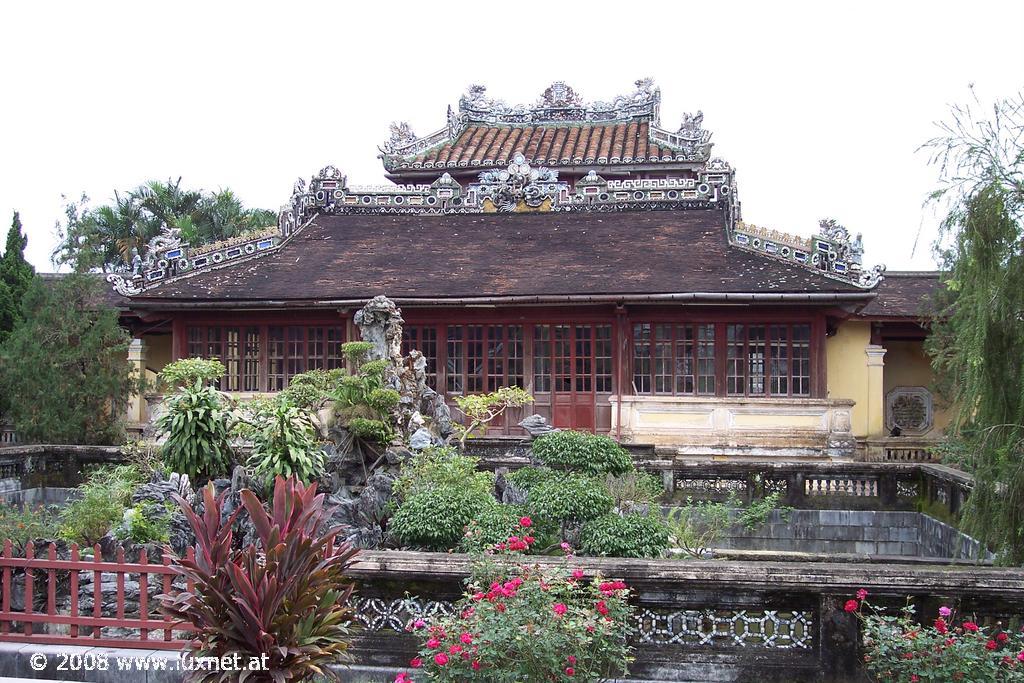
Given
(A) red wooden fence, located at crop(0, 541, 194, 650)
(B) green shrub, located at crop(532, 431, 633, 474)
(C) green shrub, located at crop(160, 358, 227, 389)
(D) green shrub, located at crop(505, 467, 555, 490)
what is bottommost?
(A) red wooden fence, located at crop(0, 541, 194, 650)

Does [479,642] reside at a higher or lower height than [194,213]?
lower

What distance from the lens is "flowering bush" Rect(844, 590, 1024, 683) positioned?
4547 millimetres

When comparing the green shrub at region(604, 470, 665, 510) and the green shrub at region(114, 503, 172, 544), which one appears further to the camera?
the green shrub at region(604, 470, 665, 510)

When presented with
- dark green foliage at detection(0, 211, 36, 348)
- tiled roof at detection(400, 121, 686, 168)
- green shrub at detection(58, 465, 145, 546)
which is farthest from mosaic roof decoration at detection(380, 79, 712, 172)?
green shrub at detection(58, 465, 145, 546)

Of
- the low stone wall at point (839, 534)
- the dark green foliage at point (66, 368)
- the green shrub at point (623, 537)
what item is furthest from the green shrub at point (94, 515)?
the low stone wall at point (839, 534)

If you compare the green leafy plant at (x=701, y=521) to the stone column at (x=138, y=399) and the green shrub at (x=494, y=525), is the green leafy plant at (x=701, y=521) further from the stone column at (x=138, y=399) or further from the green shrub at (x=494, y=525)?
the stone column at (x=138, y=399)

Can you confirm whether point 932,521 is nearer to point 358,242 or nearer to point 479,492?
point 479,492

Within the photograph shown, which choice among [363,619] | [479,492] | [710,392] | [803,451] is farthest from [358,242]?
[363,619]

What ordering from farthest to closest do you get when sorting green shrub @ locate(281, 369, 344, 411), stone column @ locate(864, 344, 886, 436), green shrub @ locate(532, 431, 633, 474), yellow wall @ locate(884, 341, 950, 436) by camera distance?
yellow wall @ locate(884, 341, 950, 436), stone column @ locate(864, 344, 886, 436), green shrub @ locate(281, 369, 344, 411), green shrub @ locate(532, 431, 633, 474)

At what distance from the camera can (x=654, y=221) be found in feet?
64.3

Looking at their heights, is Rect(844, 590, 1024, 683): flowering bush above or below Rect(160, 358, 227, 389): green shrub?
below

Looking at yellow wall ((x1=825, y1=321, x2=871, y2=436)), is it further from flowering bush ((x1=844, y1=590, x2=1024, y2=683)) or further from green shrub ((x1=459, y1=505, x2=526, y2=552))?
flowering bush ((x1=844, y1=590, x2=1024, y2=683))

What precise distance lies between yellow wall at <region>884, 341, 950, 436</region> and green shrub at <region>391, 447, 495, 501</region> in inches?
482

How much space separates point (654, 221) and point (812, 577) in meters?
15.0
